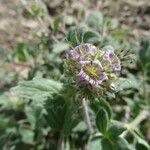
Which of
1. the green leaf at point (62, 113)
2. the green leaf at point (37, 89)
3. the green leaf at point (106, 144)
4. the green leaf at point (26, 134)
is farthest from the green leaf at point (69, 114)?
the green leaf at point (26, 134)

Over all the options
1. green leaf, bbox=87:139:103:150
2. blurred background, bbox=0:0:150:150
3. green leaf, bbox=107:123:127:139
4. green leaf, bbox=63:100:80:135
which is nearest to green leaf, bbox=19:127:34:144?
blurred background, bbox=0:0:150:150

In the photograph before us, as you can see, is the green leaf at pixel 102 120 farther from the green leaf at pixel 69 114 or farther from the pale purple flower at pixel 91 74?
the pale purple flower at pixel 91 74

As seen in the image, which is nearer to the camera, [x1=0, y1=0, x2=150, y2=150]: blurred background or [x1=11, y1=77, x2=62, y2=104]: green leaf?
[x1=11, y1=77, x2=62, y2=104]: green leaf

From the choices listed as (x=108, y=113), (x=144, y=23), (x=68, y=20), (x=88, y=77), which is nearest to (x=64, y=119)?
(x=108, y=113)

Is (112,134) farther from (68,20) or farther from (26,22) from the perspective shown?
(26,22)

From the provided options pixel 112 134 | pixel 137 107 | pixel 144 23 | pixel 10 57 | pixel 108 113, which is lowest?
pixel 112 134

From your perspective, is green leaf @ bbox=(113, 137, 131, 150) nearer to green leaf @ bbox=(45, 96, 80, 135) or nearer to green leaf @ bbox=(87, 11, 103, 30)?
green leaf @ bbox=(45, 96, 80, 135)

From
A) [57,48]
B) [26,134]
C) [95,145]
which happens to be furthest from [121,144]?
[26,134]
